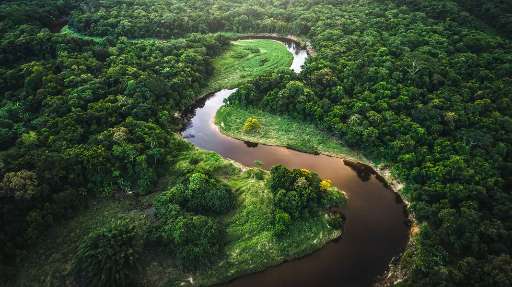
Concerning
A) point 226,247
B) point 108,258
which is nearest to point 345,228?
point 226,247

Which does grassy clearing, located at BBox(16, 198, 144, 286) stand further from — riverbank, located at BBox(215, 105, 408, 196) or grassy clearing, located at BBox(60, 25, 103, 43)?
grassy clearing, located at BBox(60, 25, 103, 43)

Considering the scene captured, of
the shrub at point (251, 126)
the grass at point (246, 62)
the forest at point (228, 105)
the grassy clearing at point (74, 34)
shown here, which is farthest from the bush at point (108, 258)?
the grassy clearing at point (74, 34)

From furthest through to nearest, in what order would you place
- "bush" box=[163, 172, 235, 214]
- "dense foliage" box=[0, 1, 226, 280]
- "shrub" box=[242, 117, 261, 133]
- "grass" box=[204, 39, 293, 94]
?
"grass" box=[204, 39, 293, 94] < "shrub" box=[242, 117, 261, 133] < "bush" box=[163, 172, 235, 214] < "dense foliage" box=[0, 1, 226, 280]

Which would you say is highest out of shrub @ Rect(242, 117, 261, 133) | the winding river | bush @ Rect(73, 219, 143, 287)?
shrub @ Rect(242, 117, 261, 133)

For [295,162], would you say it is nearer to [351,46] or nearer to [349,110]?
[349,110]

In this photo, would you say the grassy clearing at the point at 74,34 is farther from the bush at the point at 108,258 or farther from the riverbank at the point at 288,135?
the bush at the point at 108,258

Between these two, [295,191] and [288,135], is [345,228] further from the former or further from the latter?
[288,135]

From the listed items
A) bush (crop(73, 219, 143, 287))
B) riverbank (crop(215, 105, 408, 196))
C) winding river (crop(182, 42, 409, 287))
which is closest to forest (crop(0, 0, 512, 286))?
bush (crop(73, 219, 143, 287))
